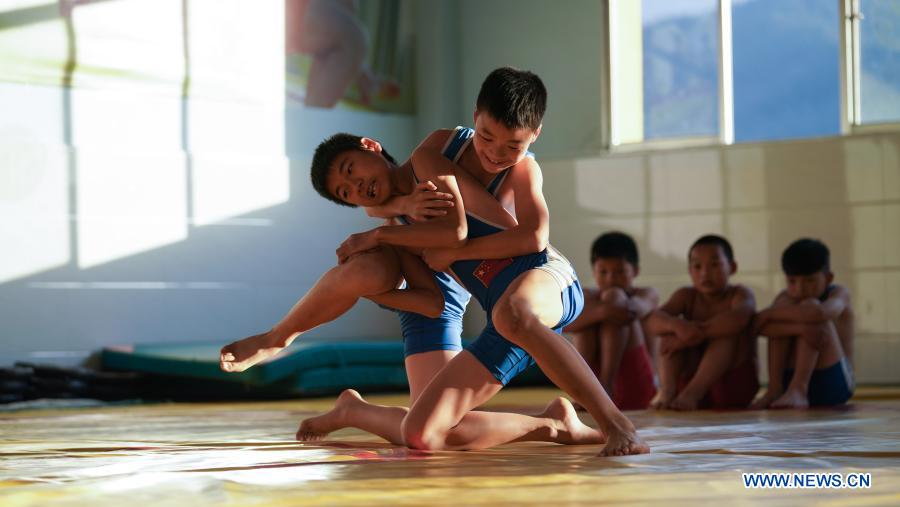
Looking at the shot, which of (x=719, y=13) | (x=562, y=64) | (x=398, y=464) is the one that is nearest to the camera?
(x=398, y=464)

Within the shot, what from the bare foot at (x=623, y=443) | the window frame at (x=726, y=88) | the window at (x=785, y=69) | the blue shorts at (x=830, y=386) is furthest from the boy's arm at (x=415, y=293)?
the window at (x=785, y=69)

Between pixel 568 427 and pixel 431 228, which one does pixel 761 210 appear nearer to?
pixel 568 427

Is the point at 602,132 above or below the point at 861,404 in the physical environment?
above

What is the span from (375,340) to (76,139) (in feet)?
6.56

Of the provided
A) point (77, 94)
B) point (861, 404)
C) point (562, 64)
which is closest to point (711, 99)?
point (562, 64)

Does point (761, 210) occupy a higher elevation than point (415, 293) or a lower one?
higher

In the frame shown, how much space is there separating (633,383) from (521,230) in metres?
2.08

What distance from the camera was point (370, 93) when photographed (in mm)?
7824

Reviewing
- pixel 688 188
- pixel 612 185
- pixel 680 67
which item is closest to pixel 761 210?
pixel 688 188

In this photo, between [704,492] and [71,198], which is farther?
[71,198]

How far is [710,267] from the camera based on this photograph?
4711mm

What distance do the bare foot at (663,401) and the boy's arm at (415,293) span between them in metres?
1.75

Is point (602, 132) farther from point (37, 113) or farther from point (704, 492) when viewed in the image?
point (704, 492)

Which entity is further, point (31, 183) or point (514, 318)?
point (31, 183)
